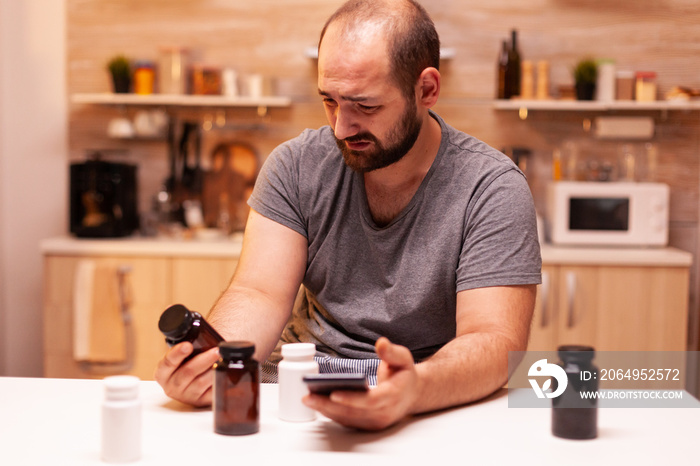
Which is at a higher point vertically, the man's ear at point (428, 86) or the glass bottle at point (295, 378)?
the man's ear at point (428, 86)

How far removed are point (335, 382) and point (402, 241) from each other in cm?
65

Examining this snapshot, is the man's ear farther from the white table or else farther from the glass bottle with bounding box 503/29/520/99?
the glass bottle with bounding box 503/29/520/99

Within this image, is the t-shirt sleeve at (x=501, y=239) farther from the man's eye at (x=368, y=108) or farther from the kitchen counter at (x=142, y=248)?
the kitchen counter at (x=142, y=248)

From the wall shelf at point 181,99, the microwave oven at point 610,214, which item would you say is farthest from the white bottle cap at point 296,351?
the wall shelf at point 181,99

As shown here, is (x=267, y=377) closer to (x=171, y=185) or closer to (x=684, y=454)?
(x=684, y=454)

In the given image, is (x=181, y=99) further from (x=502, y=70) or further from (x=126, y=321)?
(x=502, y=70)

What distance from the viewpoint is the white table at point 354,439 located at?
0.97 meters

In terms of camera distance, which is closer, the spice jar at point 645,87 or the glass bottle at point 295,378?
the glass bottle at point 295,378

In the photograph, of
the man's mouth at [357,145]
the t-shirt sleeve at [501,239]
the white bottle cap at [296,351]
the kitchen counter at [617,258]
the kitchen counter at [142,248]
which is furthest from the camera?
the kitchen counter at [142,248]

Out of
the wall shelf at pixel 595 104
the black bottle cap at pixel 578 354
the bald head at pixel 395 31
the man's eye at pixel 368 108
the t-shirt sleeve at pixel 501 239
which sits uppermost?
the wall shelf at pixel 595 104

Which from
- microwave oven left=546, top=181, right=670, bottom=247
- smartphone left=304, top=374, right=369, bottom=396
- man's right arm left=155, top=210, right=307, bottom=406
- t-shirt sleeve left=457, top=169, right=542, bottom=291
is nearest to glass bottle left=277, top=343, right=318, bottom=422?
smartphone left=304, top=374, right=369, bottom=396

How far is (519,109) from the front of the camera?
3.67 metres

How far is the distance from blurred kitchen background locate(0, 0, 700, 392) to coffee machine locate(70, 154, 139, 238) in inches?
7.1

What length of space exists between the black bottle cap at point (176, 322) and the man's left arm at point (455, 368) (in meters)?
0.24
